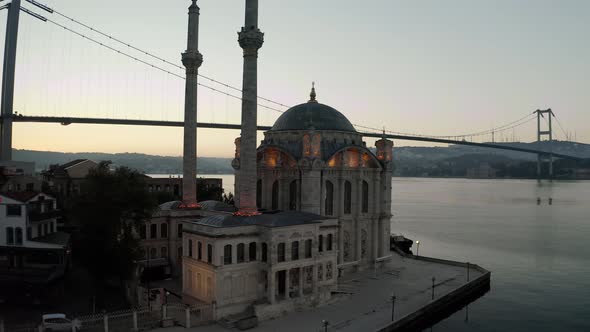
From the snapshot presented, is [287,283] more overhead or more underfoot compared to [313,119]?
more underfoot

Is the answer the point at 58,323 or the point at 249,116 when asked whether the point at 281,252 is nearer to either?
the point at 249,116

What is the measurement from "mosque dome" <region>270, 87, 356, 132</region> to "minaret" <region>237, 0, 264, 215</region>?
9.16 meters

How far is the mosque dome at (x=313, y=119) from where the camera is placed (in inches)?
1561

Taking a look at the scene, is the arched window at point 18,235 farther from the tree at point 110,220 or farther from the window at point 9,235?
the tree at point 110,220

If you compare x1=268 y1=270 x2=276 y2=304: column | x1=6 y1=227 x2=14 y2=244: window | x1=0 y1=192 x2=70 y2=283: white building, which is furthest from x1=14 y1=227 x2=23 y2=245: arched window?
x1=268 y1=270 x2=276 y2=304: column

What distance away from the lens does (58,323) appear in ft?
76.0

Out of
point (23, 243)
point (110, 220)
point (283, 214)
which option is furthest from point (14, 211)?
point (283, 214)

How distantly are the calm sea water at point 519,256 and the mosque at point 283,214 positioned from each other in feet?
30.7

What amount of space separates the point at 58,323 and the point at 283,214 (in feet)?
45.5

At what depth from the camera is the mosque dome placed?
39.6 metres

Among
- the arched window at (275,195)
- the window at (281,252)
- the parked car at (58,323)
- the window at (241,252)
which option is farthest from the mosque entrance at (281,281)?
the parked car at (58,323)

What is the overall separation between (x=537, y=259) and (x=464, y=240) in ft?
51.1

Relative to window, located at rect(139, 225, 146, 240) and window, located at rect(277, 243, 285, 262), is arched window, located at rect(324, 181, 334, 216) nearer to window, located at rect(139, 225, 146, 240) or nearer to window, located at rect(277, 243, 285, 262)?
window, located at rect(277, 243, 285, 262)

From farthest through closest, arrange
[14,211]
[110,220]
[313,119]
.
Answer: [313,119], [14,211], [110,220]
